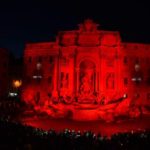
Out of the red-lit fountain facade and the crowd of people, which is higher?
the red-lit fountain facade

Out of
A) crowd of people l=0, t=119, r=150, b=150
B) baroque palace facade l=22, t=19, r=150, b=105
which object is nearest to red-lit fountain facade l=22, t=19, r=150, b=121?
baroque palace facade l=22, t=19, r=150, b=105

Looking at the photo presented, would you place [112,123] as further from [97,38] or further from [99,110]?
[97,38]

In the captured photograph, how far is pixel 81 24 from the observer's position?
6069 cm

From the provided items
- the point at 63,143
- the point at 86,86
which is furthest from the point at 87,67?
the point at 63,143

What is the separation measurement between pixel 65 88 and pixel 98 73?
663 centimetres

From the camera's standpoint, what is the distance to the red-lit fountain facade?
54344 mm

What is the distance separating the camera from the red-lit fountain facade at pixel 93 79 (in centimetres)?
5434

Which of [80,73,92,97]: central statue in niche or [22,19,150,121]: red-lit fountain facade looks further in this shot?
[80,73,92,97]: central statue in niche

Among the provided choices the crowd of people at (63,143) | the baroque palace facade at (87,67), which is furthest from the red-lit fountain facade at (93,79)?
the crowd of people at (63,143)

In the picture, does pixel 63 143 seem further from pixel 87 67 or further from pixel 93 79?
pixel 87 67

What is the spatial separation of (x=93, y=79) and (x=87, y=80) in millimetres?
1118

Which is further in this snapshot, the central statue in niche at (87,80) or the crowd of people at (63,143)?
the central statue in niche at (87,80)

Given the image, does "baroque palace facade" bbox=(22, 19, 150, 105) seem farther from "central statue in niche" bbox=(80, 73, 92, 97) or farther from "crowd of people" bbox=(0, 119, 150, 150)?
"crowd of people" bbox=(0, 119, 150, 150)

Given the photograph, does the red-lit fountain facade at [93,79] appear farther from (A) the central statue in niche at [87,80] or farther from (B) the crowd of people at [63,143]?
(B) the crowd of people at [63,143]
